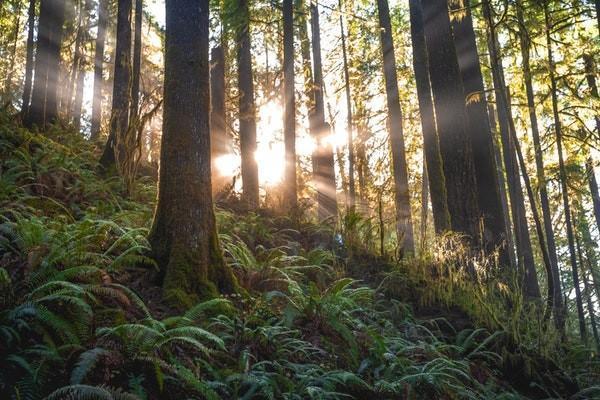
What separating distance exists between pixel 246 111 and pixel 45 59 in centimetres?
484

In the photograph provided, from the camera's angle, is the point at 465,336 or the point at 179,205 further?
the point at 465,336

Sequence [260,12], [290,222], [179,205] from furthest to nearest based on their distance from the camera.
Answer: [260,12] → [290,222] → [179,205]

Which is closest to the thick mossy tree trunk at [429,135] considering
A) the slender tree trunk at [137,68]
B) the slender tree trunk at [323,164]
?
the slender tree trunk at [323,164]

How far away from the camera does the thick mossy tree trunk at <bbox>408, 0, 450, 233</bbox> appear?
8609 millimetres

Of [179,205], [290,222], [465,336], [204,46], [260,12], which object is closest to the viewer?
[179,205]

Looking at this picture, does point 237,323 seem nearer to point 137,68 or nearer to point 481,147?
point 481,147

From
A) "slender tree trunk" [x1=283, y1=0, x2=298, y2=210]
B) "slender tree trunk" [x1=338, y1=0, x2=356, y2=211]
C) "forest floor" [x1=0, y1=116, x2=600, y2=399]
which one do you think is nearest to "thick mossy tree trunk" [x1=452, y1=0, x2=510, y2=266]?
"forest floor" [x1=0, y1=116, x2=600, y2=399]

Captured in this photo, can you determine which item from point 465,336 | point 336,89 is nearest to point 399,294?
point 465,336

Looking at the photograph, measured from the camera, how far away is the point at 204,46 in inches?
213

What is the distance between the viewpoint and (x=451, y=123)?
844 cm

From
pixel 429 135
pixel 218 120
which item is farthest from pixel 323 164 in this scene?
pixel 429 135

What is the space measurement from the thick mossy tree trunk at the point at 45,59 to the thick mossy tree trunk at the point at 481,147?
347 inches

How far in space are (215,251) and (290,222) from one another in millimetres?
4899

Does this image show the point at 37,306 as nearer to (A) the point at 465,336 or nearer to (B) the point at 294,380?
(B) the point at 294,380
